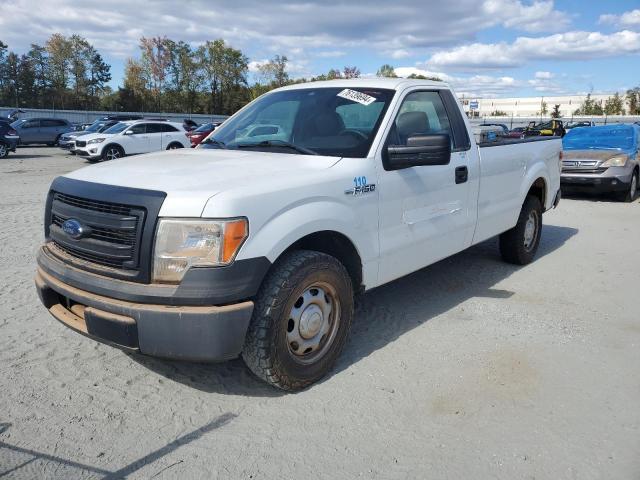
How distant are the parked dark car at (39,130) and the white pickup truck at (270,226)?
27.7 m

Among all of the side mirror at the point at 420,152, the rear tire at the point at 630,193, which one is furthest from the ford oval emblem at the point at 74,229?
the rear tire at the point at 630,193

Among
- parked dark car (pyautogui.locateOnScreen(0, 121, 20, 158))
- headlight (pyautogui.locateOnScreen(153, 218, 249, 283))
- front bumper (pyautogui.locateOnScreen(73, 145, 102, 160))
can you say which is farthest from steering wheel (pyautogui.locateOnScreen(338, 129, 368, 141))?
parked dark car (pyautogui.locateOnScreen(0, 121, 20, 158))

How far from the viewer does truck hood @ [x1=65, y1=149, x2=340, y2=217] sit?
2.92 metres

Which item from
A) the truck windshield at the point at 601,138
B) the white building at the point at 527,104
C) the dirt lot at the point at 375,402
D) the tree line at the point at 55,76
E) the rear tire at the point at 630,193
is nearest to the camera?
the dirt lot at the point at 375,402

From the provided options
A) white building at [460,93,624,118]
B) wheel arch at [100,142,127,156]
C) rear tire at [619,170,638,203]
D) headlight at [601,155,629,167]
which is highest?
white building at [460,93,624,118]

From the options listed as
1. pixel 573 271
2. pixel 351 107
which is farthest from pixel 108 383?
pixel 573 271

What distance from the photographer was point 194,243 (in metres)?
2.90

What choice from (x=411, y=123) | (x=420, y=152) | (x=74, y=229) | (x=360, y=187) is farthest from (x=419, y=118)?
(x=74, y=229)

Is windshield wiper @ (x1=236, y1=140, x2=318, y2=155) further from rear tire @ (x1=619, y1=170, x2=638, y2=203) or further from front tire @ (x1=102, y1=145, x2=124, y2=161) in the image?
front tire @ (x1=102, y1=145, x2=124, y2=161)

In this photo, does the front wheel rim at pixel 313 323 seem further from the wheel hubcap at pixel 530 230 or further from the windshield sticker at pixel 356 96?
the wheel hubcap at pixel 530 230

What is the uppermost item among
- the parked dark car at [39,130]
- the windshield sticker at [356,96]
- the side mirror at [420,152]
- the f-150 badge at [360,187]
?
the parked dark car at [39,130]

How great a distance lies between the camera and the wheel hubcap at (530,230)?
646 cm

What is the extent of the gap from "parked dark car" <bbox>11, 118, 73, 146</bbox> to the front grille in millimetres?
28411

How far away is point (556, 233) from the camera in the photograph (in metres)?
8.46
